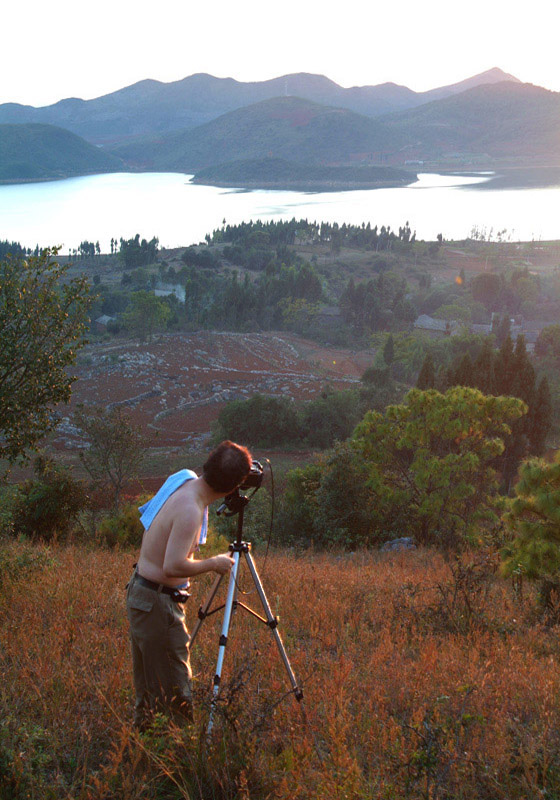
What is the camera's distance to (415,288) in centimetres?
10181

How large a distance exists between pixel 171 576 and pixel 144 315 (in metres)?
65.0

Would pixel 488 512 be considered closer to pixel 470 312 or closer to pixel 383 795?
pixel 383 795

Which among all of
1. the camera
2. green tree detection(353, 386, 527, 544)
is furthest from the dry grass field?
green tree detection(353, 386, 527, 544)

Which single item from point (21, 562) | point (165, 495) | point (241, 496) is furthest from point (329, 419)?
point (165, 495)

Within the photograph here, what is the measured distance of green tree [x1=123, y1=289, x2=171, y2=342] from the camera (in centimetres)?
6534

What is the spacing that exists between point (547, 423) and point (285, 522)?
710 inches

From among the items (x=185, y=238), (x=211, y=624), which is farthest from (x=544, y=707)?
(x=185, y=238)

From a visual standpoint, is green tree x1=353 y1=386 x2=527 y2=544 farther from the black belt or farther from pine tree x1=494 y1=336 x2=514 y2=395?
pine tree x1=494 y1=336 x2=514 y2=395

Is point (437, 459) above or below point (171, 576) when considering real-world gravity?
below

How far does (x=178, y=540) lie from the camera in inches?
129

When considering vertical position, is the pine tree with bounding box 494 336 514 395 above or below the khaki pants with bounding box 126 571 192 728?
below

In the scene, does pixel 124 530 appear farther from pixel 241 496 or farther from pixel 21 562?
pixel 241 496

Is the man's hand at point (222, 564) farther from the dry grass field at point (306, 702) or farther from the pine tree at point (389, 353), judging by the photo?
the pine tree at point (389, 353)

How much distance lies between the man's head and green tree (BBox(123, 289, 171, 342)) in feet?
209
